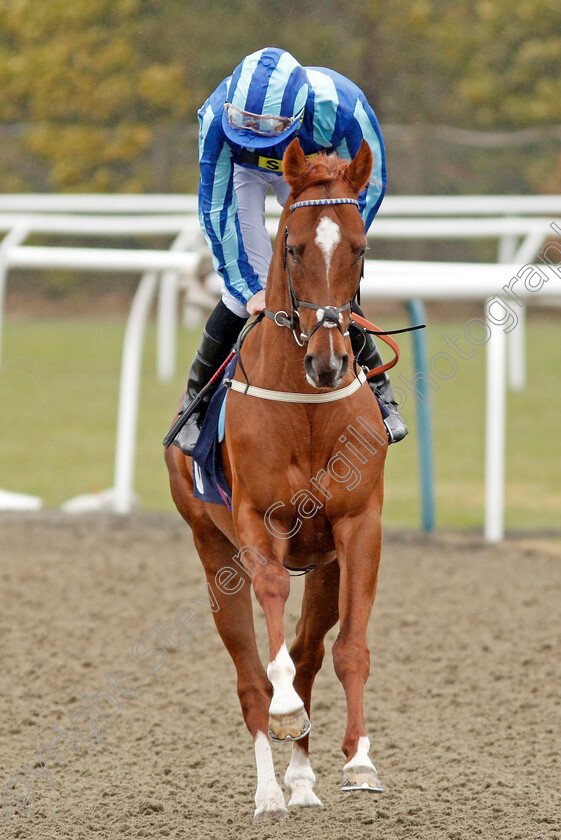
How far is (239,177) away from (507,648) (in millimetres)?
2683

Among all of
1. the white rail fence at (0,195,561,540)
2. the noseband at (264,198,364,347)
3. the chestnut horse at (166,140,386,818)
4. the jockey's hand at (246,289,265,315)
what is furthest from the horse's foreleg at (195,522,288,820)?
the white rail fence at (0,195,561,540)

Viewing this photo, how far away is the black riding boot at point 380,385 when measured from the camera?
11.7 feet

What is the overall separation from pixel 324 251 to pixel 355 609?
0.97 metres

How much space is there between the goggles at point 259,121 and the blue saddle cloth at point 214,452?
0.69 meters

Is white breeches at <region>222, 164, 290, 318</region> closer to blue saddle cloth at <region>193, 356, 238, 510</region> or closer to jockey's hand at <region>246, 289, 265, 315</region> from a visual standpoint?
jockey's hand at <region>246, 289, 265, 315</region>

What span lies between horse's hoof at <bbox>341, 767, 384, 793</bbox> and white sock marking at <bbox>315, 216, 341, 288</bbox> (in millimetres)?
1254

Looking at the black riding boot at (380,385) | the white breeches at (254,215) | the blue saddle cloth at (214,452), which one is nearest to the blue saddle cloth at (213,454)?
the blue saddle cloth at (214,452)

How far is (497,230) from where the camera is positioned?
9.31 metres

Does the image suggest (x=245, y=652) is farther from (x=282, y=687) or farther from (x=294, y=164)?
(x=294, y=164)

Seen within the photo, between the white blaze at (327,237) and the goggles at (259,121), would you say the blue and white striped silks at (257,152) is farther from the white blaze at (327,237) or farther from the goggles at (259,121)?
the white blaze at (327,237)

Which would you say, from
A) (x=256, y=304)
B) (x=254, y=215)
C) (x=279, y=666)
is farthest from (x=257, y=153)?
(x=279, y=666)

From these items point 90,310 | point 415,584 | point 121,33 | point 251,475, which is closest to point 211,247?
point 251,475

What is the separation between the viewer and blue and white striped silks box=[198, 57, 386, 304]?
11.3 feet

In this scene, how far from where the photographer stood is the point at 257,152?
3.46m
